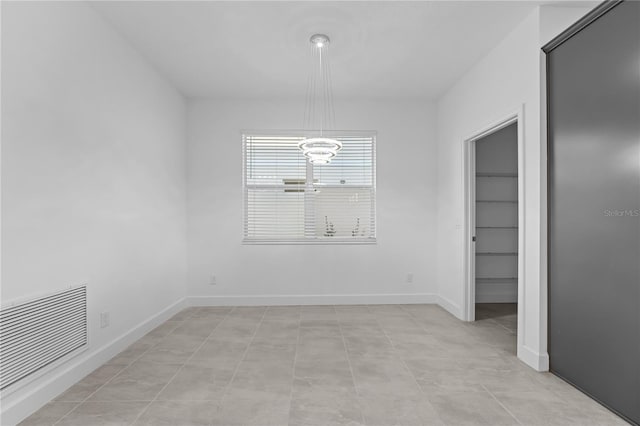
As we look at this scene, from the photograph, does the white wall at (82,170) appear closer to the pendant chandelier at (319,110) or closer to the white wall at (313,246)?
the white wall at (313,246)

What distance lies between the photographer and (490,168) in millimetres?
5133

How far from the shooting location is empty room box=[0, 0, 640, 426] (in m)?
2.23

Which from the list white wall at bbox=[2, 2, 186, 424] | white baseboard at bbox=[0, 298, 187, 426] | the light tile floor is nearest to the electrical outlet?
white wall at bbox=[2, 2, 186, 424]

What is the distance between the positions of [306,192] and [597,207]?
3.52 meters

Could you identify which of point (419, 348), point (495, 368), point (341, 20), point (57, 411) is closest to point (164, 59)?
point (341, 20)

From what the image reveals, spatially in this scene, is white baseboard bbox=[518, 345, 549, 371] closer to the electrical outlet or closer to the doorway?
the doorway

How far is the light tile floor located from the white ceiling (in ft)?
9.57

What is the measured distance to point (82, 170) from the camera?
9.07ft

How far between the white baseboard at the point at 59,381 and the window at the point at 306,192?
2197mm

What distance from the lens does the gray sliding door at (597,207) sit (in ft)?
7.11

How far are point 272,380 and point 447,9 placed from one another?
3.25m

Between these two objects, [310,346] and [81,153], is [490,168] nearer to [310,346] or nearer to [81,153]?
[310,346]

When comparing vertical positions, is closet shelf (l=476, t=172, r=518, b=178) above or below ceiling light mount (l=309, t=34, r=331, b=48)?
below

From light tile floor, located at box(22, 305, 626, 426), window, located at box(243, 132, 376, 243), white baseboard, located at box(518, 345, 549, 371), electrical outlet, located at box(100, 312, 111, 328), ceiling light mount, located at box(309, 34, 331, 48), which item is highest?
ceiling light mount, located at box(309, 34, 331, 48)
